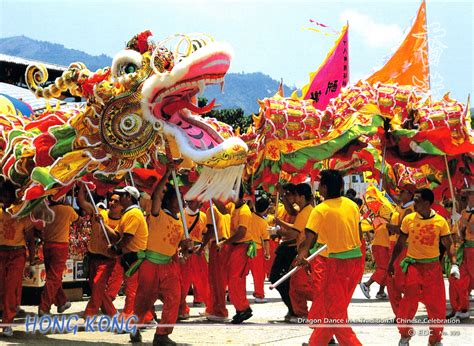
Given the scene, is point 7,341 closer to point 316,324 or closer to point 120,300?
point 316,324

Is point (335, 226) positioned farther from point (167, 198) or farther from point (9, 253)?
point (9, 253)

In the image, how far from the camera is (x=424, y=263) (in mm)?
8305

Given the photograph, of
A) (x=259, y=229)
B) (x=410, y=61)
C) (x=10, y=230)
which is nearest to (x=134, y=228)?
(x=10, y=230)

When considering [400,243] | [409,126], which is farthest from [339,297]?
[409,126]

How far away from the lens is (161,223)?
319 inches

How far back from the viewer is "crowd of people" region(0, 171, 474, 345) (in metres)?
7.02

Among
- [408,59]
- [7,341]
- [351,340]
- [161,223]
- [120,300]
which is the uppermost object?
[408,59]

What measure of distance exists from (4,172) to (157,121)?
6.52ft

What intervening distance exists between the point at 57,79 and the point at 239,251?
3.18 m

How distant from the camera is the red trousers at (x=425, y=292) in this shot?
8.10 meters

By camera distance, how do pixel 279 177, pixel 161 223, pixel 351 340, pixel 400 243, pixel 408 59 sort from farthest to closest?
pixel 408 59, pixel 279 177, pixel 400 243, pixel 161 223, pixel 351 340

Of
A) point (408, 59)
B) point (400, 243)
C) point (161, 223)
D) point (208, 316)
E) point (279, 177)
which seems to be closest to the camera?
point (161, 223)

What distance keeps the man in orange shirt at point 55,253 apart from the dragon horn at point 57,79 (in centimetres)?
179

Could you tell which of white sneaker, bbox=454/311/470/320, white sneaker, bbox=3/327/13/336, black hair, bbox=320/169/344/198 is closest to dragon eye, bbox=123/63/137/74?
black hair, bbox=320/169/344/198
